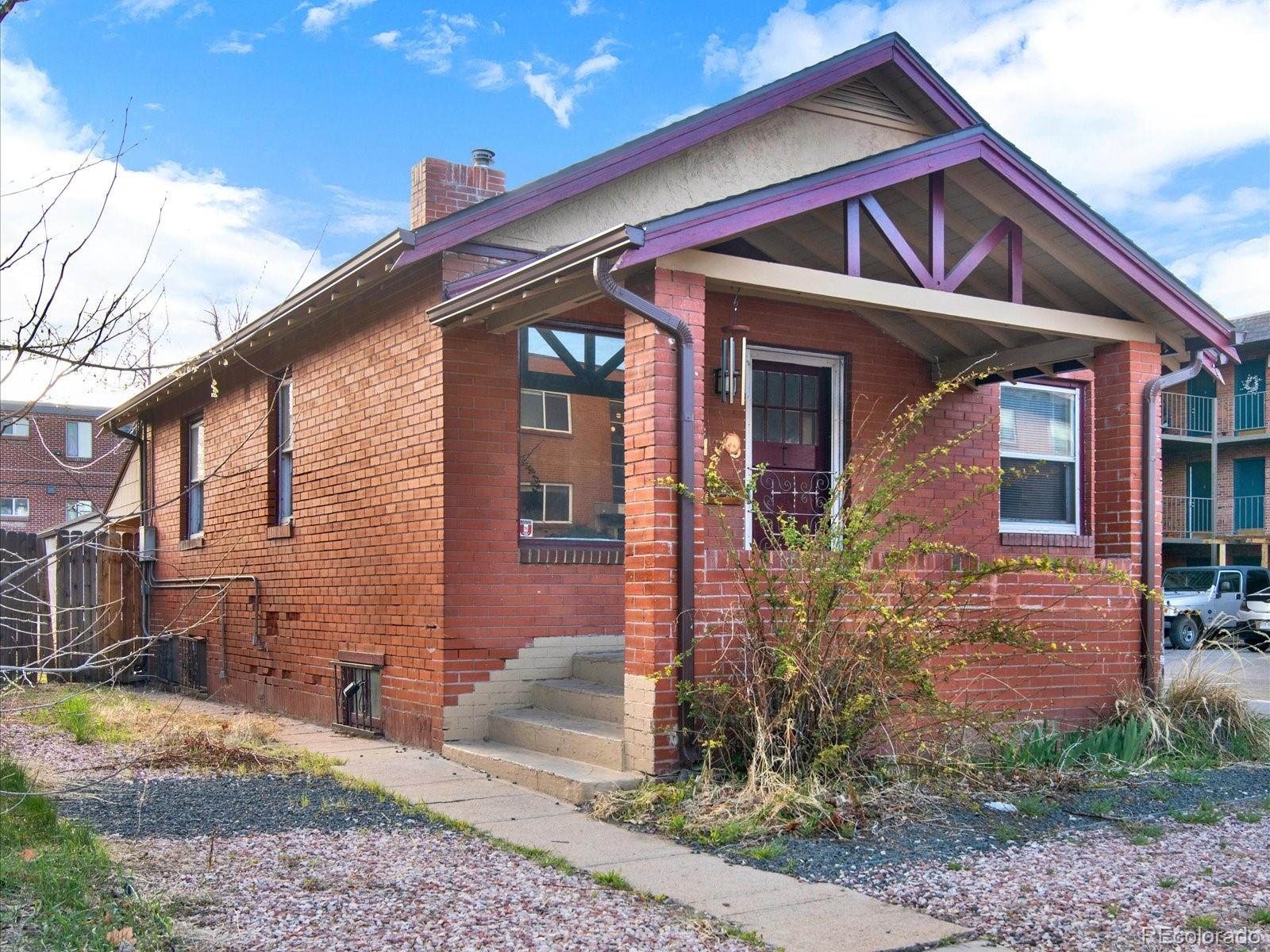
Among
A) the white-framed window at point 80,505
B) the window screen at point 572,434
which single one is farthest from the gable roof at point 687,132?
the white-framed window at point 80,505

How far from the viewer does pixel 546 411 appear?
29.9 feet

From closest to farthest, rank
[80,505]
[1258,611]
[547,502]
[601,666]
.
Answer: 1. [601,666]
2. [547,502]
3. [80,505]
4. [1258,611]

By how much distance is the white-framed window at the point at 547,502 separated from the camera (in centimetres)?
898

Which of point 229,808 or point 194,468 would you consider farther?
point 194,468

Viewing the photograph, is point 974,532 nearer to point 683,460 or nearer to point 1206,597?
point 683,460

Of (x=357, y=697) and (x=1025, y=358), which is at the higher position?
(x=1025, y=358)

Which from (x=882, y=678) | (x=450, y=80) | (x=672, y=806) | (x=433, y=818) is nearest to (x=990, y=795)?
(x=882, y=678)

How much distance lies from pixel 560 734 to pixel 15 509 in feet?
130

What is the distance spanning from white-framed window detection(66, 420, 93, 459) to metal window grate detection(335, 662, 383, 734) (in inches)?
1352

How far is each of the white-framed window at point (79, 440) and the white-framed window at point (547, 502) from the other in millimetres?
36120

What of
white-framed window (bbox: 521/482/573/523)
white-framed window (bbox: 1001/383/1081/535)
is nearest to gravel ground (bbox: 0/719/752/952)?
white-framed window (bbox: 521/482/573/523)

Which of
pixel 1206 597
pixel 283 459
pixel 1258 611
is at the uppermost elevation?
pixel 283 459

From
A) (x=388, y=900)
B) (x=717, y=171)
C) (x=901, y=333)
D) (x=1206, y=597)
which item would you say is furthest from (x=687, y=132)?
(x=1206, y=597)

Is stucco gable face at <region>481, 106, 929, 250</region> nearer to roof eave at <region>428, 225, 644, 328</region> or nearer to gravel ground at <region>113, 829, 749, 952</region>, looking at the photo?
roof eave at <region>428, 225, 644, 328</region>
